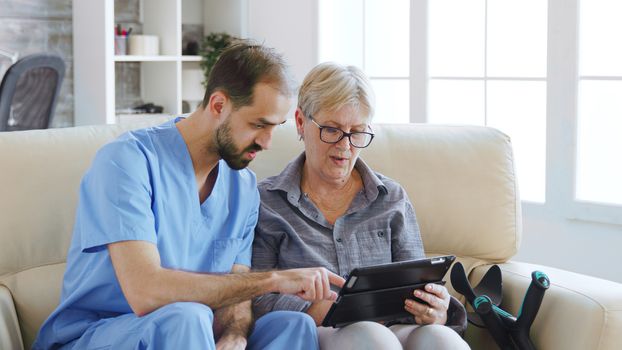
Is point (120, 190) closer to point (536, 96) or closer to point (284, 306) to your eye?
point (284, 306)

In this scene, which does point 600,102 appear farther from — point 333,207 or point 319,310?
point 319,310

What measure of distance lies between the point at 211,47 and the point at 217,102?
2912 millimetres

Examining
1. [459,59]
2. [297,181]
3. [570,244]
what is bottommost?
[570,244]

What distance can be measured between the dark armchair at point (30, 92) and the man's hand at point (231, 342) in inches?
86.7

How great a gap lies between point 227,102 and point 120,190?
1.00 feet

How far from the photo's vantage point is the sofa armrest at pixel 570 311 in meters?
1.90

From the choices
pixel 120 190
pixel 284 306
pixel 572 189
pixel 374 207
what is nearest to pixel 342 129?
pixel 374 207

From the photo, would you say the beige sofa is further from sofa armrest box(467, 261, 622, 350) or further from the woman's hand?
the woman's hand

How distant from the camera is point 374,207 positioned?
7.07 feet

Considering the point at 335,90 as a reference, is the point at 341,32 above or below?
above

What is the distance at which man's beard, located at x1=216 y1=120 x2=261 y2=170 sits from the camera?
1.87 meters

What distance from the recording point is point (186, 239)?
1913 millimetres

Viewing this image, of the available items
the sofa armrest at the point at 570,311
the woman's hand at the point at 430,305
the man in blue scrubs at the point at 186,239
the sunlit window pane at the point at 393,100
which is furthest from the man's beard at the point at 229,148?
the sunlit window pane at the point at 393,100

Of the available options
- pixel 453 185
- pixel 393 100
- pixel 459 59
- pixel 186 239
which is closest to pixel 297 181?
pixel 186 239
